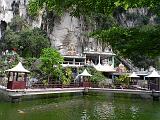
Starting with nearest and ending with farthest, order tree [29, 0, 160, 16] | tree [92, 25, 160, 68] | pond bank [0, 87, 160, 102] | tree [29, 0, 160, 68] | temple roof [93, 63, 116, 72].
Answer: tree [29, 0, 160, 16] < tree [29, 0, 160, 68] < tree [92, 25, 160, 68] < pond bank [0, 87, 160, 102] < temple roof [93, 63, 116, 72]

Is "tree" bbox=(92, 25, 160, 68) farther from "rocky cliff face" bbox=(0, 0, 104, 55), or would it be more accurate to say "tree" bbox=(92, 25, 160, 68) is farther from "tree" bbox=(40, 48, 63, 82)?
"rocky cliff face" bbox=(0, 0, 104, 55)

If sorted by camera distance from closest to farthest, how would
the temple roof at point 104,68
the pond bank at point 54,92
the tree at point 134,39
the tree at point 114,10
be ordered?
the tree at point 114,10, the tree at point 134,39, the pond bank at point 54,92, the temple roof at point 104,68

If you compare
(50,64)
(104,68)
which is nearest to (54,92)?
(50,64)

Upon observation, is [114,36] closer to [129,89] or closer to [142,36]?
[142,36]

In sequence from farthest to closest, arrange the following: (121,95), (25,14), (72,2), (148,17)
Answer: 1. (148,17)
2. (25,14)
3. (121,95)
4. (72,2)

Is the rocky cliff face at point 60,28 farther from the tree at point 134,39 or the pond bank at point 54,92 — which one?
the tree at point 134,39

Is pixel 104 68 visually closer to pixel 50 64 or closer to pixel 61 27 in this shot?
pixel 61 27


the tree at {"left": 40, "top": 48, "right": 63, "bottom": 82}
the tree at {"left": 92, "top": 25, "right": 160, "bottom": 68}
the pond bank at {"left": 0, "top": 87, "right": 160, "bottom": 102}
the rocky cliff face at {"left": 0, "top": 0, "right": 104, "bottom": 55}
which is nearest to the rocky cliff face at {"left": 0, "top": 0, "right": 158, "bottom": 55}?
the rocky cliff face at {"left": 0, "top": 0, "right": 104, "bottom": 55}

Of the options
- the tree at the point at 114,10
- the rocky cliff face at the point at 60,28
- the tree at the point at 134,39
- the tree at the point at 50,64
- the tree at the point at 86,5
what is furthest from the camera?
the rocky cliff face at the point at 60,28

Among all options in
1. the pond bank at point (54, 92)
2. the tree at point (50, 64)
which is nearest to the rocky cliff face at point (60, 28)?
the tree at point (50, 64)

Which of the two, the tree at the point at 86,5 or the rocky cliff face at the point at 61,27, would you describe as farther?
the rocky cliff face at the point at 61,27

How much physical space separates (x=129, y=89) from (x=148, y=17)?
19.4m

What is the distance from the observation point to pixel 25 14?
35.8 metres

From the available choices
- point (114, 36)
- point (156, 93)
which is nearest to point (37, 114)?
point (114, 36)
